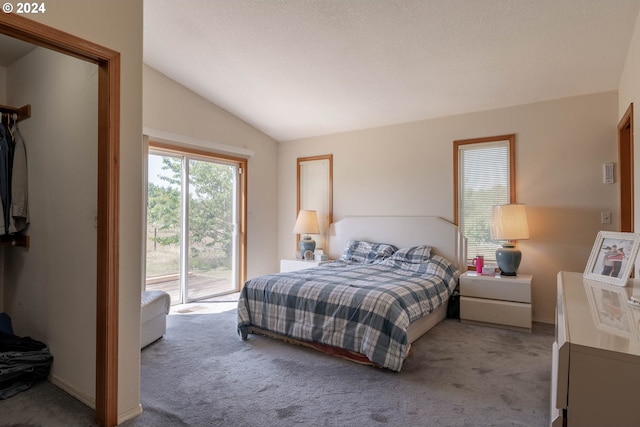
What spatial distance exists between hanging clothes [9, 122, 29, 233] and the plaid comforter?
72.9 inches

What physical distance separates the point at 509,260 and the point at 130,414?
3586 mm

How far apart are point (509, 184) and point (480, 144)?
22.8 inches

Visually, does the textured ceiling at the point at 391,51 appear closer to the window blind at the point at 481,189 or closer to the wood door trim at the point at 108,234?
the window blind at the point at 481,189

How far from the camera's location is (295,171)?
19.3 ft

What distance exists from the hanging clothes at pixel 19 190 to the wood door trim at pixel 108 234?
129 cm

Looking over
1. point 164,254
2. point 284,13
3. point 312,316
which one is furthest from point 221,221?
point 284,13

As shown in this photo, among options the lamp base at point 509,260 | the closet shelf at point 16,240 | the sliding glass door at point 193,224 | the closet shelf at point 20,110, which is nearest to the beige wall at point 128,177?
the closet shelf at point 16,240

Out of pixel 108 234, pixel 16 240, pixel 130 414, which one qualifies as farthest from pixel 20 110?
pixel 130 414

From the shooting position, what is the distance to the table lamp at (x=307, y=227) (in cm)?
525

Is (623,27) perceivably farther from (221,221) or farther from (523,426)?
(221,221)

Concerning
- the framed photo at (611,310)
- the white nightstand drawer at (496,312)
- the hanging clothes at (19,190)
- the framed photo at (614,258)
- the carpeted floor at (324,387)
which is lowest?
the carpeted floor at (324,387)

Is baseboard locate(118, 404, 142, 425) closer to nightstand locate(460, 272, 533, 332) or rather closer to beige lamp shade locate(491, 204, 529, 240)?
nightstand locate(460, 272, 533, 332)

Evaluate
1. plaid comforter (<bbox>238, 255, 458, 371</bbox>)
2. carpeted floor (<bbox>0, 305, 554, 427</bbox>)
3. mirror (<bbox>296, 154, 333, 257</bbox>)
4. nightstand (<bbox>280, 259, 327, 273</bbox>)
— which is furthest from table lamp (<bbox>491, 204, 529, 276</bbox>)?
mirror (<bbox>296, 154, 333, 257</bbox>)

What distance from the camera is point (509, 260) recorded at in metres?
3.81
